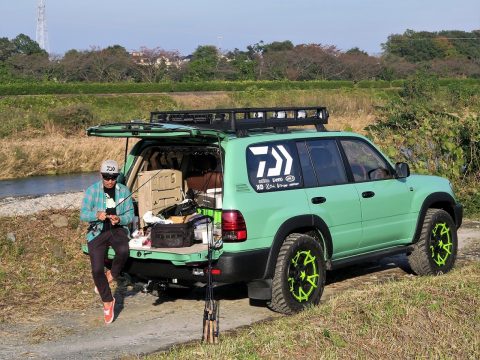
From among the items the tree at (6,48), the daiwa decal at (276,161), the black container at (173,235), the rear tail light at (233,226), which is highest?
the tree at (6,48)

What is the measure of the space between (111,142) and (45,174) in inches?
92.1

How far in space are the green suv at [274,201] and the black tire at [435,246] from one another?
0.01 m

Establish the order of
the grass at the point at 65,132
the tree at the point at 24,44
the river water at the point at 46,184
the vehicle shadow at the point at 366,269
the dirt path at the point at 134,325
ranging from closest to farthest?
the dirt path at the point at 134,325 → the vehicle shadow at the point at 366,269 → the river water at the point at 46,184 → the grass at the point at 65,132 → the tree at the point at 24,44

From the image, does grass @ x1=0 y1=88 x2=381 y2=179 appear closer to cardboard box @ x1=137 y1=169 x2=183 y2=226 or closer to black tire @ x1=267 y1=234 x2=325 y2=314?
cardboard box @ x1=137 y1=169 x2=183 y2=226

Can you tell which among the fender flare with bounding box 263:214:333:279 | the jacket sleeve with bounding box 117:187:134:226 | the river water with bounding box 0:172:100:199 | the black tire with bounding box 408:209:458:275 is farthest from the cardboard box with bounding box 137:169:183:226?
the river water with bounding box 0:172:100:199

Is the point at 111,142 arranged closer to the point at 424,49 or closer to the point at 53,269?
the point at 53,269

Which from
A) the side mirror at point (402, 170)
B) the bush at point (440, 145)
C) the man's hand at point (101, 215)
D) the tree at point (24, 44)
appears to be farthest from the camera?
the tree at point (24, 44)

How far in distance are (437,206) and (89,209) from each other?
4595mm

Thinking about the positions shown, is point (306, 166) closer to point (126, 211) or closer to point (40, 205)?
point (126, 211)

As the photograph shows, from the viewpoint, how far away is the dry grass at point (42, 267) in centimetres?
930

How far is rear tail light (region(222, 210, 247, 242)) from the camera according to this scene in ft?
25.7

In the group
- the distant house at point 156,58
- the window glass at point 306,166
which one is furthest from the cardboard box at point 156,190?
the distant house at point 156,58

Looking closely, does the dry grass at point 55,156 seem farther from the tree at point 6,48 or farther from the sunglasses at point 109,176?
the tree at point 6,48

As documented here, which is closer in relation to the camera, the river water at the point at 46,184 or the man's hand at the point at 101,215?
the man's hand at the point at 101,215
